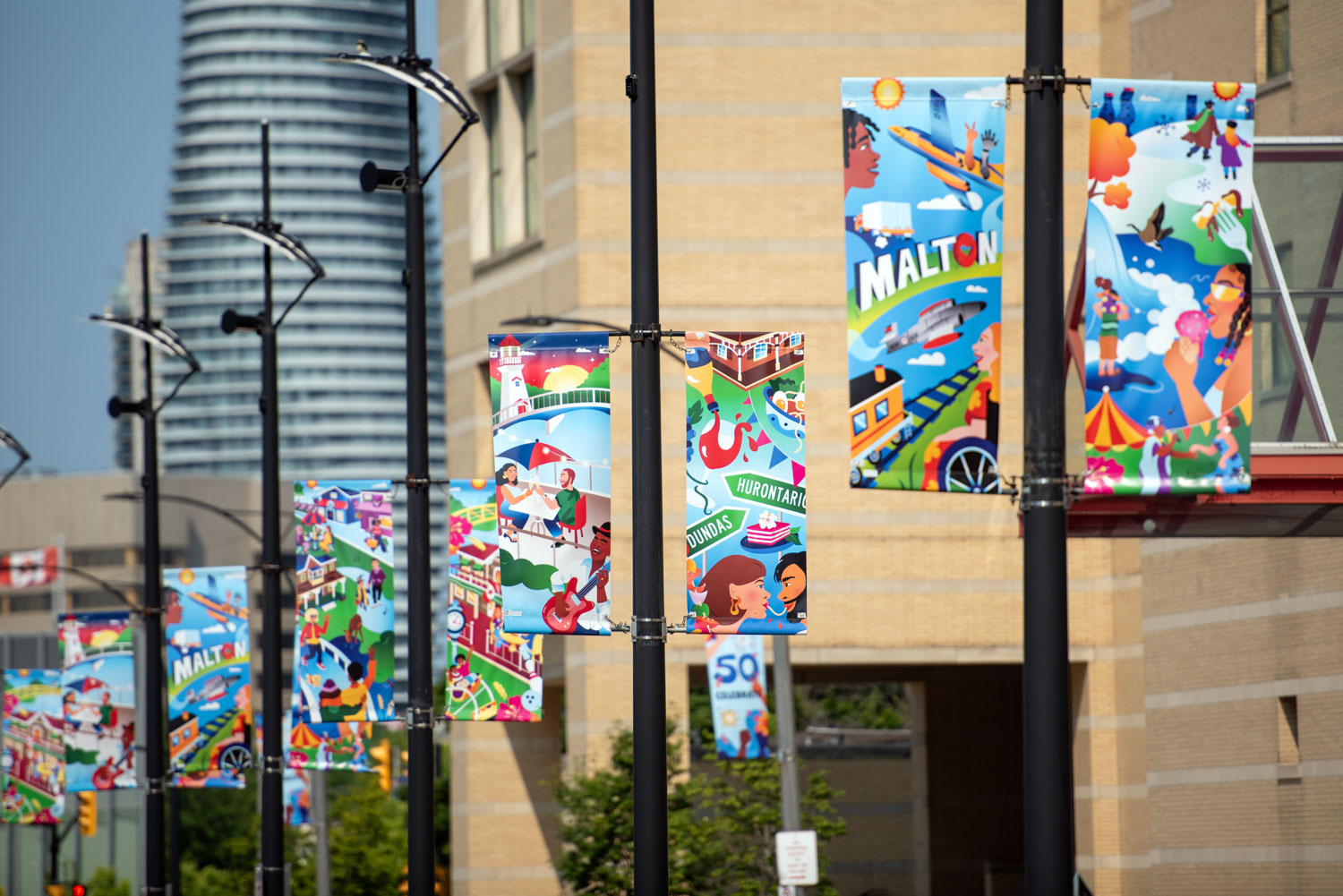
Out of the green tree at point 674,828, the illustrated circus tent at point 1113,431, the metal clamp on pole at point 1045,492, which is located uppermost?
the illustrated circus tent at point 1113,431

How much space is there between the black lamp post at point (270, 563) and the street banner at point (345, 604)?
2.94 meters

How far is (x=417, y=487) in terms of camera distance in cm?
1756

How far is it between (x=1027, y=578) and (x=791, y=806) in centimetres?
1412

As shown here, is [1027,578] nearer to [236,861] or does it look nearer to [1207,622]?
[1207,622]

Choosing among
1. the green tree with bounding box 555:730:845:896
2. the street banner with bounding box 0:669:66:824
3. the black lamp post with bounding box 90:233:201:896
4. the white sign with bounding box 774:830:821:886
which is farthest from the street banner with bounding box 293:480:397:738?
the street banner with bounding box 0:669:66:824

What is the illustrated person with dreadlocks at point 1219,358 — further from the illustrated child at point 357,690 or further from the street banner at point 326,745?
the street banner at point 326,745

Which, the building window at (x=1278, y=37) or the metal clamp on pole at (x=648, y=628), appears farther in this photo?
the building window at (x=1278, y=37)

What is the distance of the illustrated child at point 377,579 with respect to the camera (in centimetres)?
1947

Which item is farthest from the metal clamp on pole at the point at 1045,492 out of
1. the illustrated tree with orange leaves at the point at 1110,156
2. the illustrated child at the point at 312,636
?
the illustrated child at the point at 312,636

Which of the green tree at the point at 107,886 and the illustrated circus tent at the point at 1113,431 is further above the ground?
the illustrated circus tent at the point at 1113,431

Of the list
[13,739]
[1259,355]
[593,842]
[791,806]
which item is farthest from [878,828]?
[1259,355]

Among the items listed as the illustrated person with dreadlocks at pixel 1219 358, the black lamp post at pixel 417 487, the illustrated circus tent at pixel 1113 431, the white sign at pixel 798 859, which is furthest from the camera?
the white sign at pixel 798 859

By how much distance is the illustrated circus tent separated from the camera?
10.2m

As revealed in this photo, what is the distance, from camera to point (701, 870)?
109 feet
